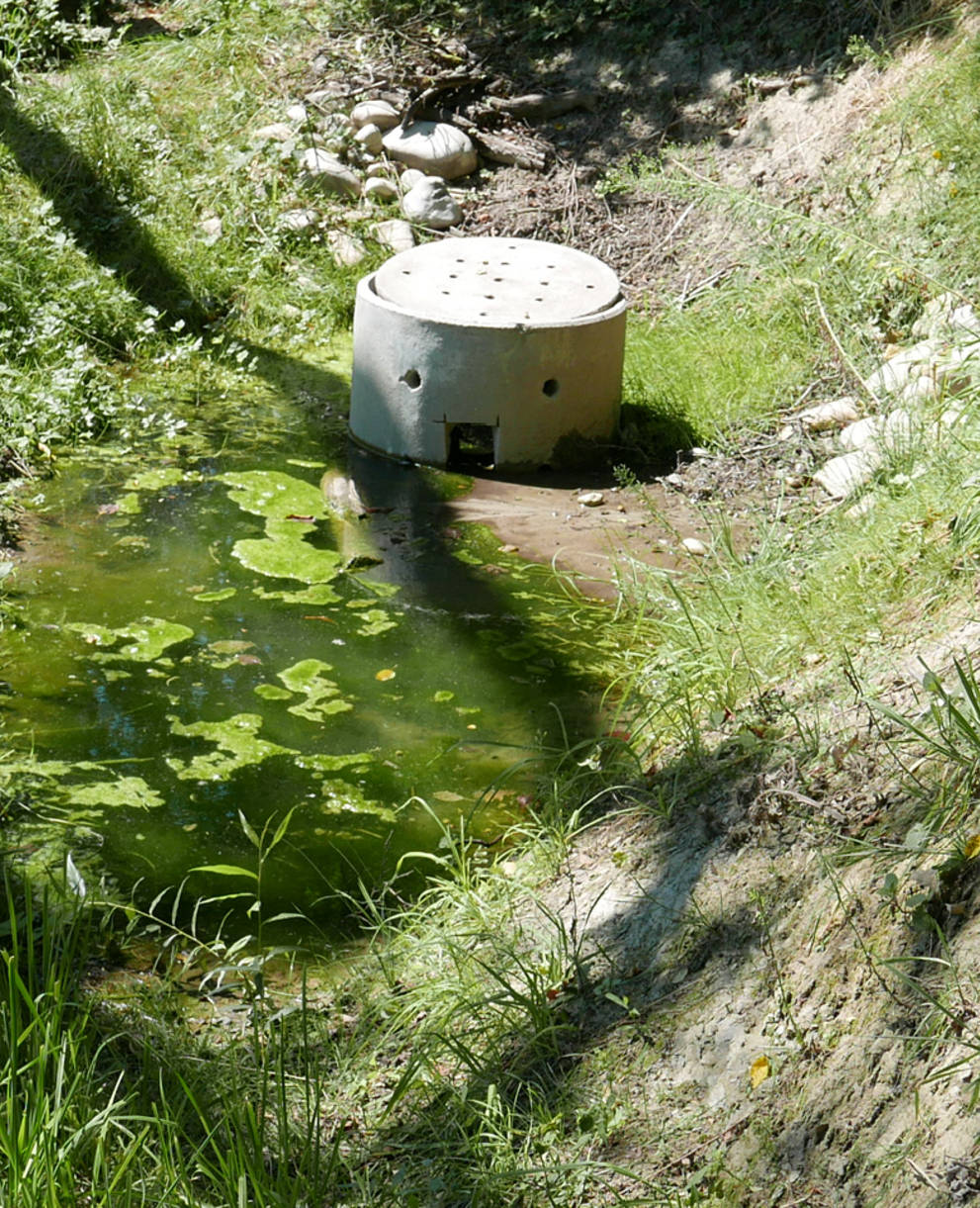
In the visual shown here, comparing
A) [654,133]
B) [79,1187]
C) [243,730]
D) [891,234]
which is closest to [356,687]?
[243,730]

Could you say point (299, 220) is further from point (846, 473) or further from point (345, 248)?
point (846, 473)

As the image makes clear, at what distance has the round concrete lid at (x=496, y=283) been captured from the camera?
6203mm

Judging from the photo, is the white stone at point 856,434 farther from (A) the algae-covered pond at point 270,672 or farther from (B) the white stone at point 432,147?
(B) the white stone at point 432,147

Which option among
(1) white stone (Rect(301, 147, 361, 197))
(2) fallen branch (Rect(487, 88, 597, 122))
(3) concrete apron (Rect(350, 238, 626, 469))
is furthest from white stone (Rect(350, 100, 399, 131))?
(3) concrete apron (Rect(350, 238, 626, 469))

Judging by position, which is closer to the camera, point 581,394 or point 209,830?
point 209,830

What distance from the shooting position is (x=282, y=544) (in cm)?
555

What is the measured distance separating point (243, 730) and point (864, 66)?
20.2ft

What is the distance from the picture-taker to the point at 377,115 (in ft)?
29.7

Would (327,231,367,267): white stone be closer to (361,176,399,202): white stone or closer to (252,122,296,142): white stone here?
(361,176,399,202): white stone

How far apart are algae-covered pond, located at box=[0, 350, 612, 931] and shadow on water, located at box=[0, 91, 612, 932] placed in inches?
0.6

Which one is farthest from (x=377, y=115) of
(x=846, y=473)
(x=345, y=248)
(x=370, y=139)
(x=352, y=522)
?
(x=846, y=473)

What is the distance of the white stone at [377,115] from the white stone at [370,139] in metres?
0.05

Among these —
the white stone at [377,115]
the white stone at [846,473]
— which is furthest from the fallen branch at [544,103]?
the white stone at [846,473]

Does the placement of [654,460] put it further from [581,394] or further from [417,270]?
[417,270]
